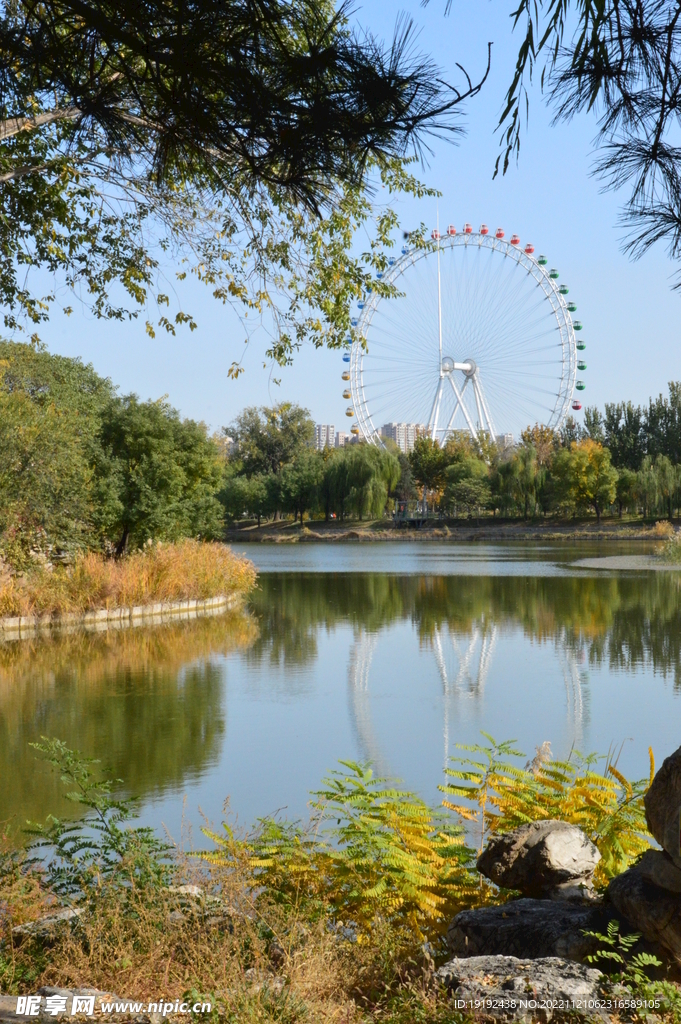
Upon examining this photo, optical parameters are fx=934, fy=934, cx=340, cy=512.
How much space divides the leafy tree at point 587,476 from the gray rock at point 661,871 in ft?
147

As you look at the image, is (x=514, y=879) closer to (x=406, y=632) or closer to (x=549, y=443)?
(x=406, y=632)

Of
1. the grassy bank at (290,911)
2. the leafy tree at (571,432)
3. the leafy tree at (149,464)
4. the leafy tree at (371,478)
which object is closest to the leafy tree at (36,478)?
the leafy tree at (149,464)

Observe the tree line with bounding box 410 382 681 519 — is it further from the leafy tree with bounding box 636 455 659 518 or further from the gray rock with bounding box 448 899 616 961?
the gray rock with bounding box 448 899 616 961

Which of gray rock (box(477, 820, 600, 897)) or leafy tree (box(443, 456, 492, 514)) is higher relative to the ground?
leafy tree (box(443, 456, 492, 514))

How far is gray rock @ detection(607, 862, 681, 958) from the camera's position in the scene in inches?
96.5

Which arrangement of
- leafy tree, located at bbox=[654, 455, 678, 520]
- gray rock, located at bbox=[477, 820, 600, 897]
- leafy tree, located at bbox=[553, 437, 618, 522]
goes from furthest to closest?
leafy tree, located at bbox=[553, 437, 618, 522] → leafy tree, located at bbox=[654, 455, 678, 520] → gray rock, located at bbox=[477, 820, 600, 897]

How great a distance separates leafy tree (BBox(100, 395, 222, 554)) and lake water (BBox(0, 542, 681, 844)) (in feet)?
9.02

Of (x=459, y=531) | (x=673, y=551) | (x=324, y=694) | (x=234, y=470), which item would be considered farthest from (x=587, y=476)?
(x=324, y=694)

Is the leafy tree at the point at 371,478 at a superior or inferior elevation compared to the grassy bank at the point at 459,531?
superior

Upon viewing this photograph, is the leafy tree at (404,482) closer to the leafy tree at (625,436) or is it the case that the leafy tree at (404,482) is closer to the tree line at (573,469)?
the tree line at (573,469)

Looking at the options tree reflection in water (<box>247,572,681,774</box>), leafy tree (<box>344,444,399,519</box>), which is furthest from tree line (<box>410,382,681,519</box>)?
tree reflection in water (<box>247,572,681,774</box>)

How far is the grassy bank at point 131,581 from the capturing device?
42.6ft

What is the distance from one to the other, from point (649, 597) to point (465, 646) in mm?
6669

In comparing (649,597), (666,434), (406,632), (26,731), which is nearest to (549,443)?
(666,434)
